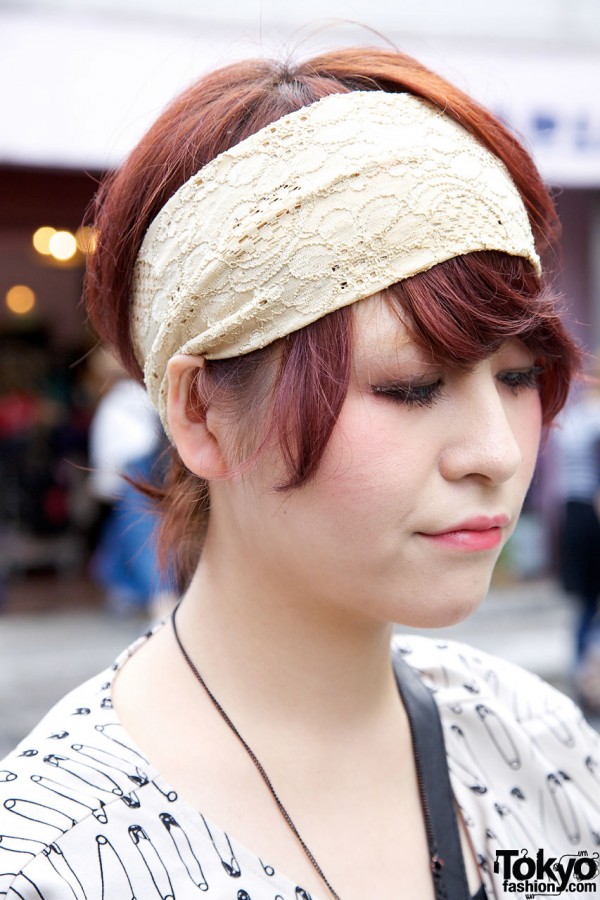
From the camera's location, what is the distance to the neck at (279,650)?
135cm

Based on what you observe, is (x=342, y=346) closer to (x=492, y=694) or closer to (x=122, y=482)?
(x=492, y=694)

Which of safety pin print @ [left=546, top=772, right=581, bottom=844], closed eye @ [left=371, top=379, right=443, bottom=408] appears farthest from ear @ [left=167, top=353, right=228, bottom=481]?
safety pin print @ [left=546, top=772, right=581, bottom=844]

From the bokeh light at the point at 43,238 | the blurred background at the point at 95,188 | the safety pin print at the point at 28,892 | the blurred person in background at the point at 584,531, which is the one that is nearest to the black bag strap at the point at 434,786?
the safety pin print at the point at 28,892

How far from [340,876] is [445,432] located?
639 millimetres

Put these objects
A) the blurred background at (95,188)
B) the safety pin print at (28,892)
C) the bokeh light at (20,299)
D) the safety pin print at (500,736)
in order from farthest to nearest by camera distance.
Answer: the bokeh light at (20,299) < the blurred background at (95,188) < the safety pin print at (500,736) < the safety pin print at (28,892)

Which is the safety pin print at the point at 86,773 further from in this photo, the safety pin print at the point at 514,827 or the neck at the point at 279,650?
the safety pin print at the point at 514,827

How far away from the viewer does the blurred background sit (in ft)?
16.6

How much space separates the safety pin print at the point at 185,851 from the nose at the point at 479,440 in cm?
58

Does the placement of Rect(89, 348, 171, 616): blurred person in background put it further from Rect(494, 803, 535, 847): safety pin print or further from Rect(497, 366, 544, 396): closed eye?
Rect(497, 366, 544, 396): closed eye

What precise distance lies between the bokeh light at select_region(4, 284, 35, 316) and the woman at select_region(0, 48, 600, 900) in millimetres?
8039

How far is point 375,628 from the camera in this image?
1.39 metres

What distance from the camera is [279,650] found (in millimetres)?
1360

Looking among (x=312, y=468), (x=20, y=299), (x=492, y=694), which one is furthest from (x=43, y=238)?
(x=312, y=468)

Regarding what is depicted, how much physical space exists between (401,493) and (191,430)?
0.34 meters
